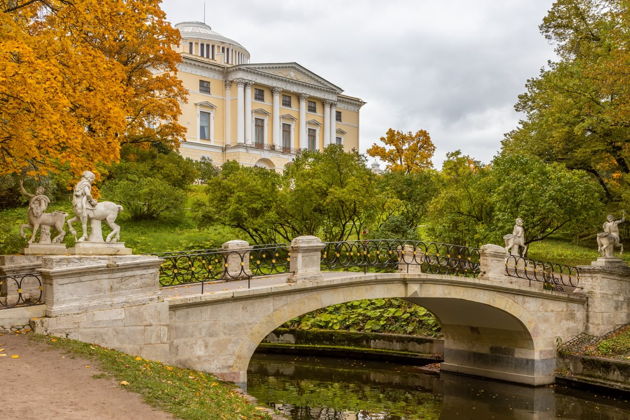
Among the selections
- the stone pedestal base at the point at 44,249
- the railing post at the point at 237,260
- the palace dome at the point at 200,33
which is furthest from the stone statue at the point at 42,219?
the palace dome at the point at 200,33

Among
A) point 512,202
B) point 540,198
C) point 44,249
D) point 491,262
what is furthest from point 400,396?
point 44,249

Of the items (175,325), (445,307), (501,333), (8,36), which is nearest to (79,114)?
(8,36)

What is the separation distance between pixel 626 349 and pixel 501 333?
128 inches

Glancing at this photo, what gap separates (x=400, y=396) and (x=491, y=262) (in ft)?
13.6

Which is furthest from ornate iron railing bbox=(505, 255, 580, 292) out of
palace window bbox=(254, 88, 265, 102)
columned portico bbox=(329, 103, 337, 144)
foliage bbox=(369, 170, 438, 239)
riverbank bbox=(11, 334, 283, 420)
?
columned portico bbox=(329, 103, 337, 144)

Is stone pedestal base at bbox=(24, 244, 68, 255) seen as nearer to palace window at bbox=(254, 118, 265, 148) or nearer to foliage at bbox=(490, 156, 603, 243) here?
foliage at bbox=(490, 156, 603, 243)

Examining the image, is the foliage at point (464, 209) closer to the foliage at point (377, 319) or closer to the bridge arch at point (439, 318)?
the foliage at point (377, 319)

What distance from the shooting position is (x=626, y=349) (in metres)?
16.7

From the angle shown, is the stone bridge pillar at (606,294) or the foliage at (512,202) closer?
the stone bridge pillar at (606,294)

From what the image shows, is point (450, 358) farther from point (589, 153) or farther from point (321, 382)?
point (589, 153)

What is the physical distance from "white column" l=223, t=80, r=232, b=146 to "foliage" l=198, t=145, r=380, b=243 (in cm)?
3004

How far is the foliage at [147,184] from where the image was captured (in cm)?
2580

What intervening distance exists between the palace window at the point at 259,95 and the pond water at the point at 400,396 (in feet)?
122

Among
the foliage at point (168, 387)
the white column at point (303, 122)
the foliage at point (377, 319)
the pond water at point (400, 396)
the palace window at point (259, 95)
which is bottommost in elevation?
the pond water at point (400, 396)
